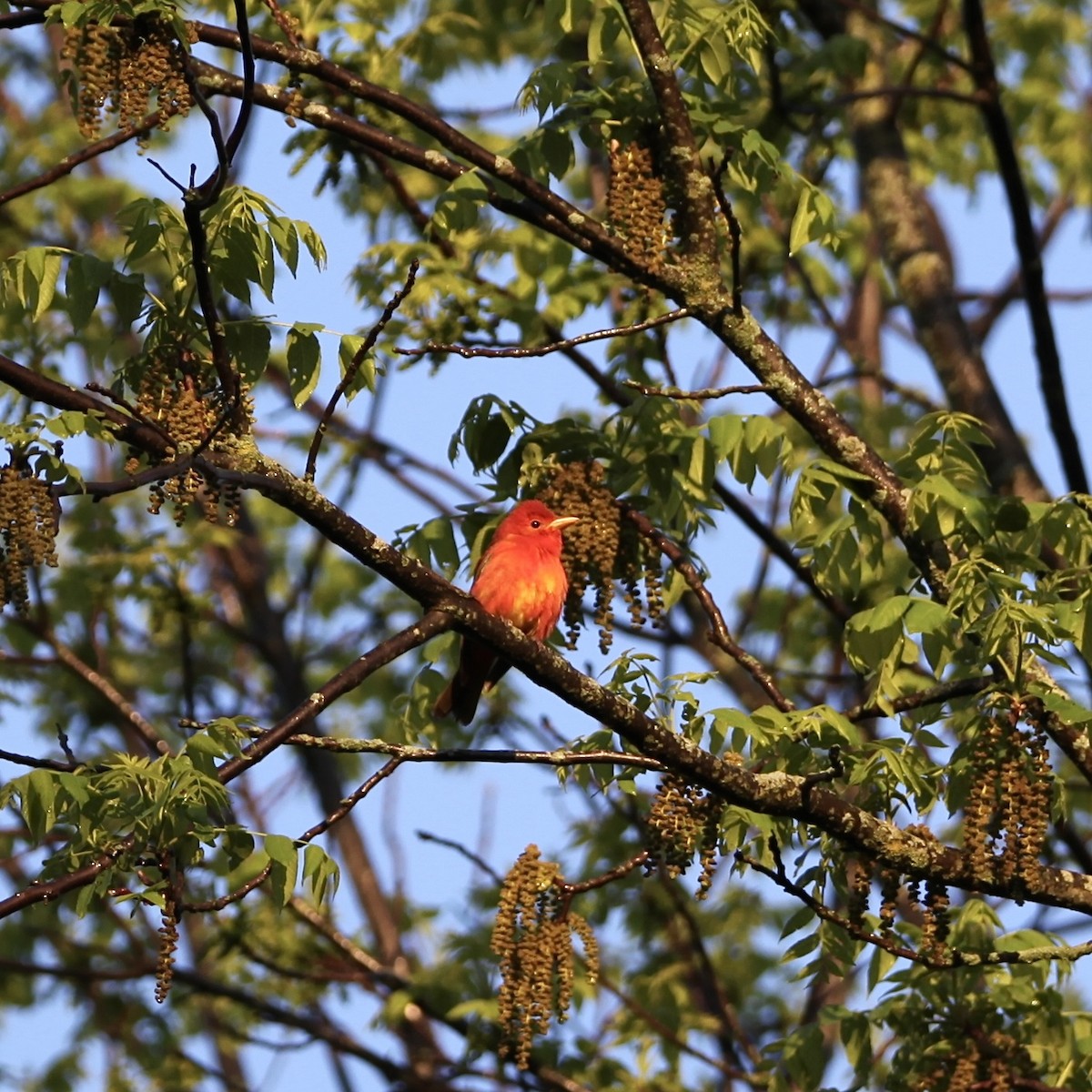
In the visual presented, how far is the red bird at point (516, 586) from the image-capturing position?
21.3 feet

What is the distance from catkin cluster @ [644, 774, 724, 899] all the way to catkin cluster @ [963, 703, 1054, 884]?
73 cm

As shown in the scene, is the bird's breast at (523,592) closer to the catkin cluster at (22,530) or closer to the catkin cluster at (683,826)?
the catkin cluster at (683,826)

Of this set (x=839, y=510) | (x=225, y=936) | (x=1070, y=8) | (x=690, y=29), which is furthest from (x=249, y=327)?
(x=1070, y=8)

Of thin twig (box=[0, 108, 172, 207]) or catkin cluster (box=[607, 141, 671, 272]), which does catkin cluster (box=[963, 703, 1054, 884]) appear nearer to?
catkin cluster (box=[607, 141, 671, 272])

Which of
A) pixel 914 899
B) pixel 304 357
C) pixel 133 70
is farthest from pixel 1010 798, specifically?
pixel 133 70

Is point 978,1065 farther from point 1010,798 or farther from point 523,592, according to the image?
point 523,592

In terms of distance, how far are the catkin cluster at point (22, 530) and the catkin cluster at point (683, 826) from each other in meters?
1.79

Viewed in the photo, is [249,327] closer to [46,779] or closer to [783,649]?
[46,779]

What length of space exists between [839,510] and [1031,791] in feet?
19.3

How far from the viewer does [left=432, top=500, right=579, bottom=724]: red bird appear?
6.50m

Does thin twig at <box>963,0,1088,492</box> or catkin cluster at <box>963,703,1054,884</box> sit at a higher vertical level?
thin twig at <box>963,0,1088,492</box>

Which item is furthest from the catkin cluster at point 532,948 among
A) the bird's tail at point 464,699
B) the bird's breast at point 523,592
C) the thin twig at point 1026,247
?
the thin twig at point 1026,247

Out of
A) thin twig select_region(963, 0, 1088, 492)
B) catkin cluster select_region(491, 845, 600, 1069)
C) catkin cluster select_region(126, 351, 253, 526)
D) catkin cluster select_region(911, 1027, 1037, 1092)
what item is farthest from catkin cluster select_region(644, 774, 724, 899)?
Answer: thin twig select_region(963, 0, 1088, 492)

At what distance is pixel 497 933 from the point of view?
4.82 m
